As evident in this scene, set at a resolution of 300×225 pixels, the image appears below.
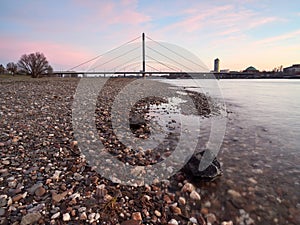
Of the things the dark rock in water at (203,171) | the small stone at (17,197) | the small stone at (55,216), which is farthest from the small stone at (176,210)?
the small stone at (17,197)

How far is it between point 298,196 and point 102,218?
9.92 ft

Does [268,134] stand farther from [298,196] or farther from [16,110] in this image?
[16,110]

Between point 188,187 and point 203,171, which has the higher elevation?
point 203,171

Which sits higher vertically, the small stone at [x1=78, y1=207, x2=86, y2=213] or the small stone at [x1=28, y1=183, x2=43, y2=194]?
the small stone at [x1=28, y1=183, x2=43, y2=194]

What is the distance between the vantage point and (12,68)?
136ft

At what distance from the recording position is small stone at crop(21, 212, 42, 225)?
6.93 feet

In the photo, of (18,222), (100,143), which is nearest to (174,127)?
(100,143)

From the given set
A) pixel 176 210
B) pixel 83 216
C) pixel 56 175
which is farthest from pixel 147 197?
pixel 56 175

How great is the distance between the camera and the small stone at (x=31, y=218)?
2112 millimetres

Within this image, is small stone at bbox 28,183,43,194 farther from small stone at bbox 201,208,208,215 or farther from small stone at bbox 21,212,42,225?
small stone at bbox 201,208,208,215

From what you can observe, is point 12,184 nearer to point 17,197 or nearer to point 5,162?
point 17,197

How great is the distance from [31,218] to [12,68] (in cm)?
4857

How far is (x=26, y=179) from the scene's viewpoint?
2861 millimetres

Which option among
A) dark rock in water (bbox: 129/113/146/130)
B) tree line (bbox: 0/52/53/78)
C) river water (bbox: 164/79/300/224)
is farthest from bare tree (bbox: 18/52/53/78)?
river water (bbox: 164/79/300/224)
